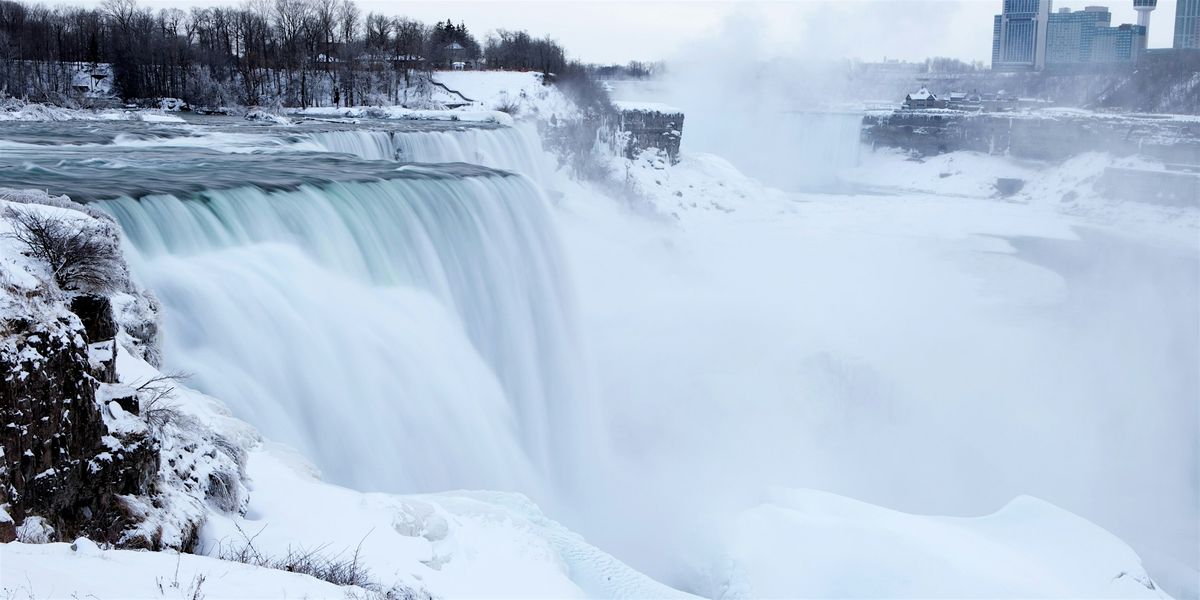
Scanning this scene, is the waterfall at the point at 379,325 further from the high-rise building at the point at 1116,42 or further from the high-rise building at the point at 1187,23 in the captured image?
the high-rise building at the point at 1187,23

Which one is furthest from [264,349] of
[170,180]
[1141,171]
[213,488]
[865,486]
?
[1141,171]

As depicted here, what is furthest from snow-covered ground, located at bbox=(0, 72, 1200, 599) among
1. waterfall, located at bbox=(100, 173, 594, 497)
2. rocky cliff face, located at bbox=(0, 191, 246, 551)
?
waterfall, located at bbox=(100, 173, 594, 497)

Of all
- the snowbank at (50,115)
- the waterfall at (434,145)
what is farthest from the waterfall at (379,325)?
the snowbank at (50,115)

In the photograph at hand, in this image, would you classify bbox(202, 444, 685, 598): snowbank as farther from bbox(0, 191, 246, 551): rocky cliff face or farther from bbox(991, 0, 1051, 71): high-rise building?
bbox(991, 0, 1051, 71): high-rise building

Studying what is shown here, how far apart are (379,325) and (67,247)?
186 inches

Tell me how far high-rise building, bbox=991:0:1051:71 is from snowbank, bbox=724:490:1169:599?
19763 centimetres

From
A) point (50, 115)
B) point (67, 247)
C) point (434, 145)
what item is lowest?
point (67, 247)

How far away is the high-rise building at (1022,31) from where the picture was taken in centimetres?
18438

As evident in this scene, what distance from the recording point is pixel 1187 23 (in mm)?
175625

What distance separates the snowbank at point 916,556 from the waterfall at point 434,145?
485 inches

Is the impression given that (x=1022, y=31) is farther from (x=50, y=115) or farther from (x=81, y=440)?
(x=81, y=440)

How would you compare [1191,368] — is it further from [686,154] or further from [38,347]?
[686,154]

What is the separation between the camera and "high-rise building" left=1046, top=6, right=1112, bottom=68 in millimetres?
177750

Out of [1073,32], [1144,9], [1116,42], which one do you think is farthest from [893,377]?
[1073,32]
